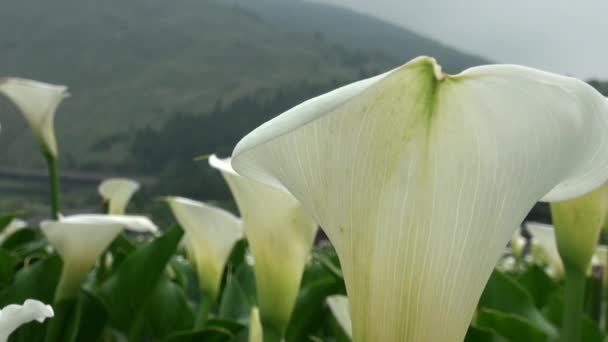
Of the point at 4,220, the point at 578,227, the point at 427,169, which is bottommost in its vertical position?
the point at 4,220

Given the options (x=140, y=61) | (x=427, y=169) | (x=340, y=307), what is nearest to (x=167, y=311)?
(x=340, y=307)

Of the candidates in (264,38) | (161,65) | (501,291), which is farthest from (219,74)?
(501,291)

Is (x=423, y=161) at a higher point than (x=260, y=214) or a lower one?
higher

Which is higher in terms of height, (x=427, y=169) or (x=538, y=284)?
(x=427, y=169)

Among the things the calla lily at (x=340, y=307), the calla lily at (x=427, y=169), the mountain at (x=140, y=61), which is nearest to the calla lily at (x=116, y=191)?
the calla lily at (x=340, y=307)

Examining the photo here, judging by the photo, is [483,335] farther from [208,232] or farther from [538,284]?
[538,284]

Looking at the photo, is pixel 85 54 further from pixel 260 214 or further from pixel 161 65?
pixel 260 214

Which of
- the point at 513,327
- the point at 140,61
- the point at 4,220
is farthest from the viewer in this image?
→ the point at 140,61
